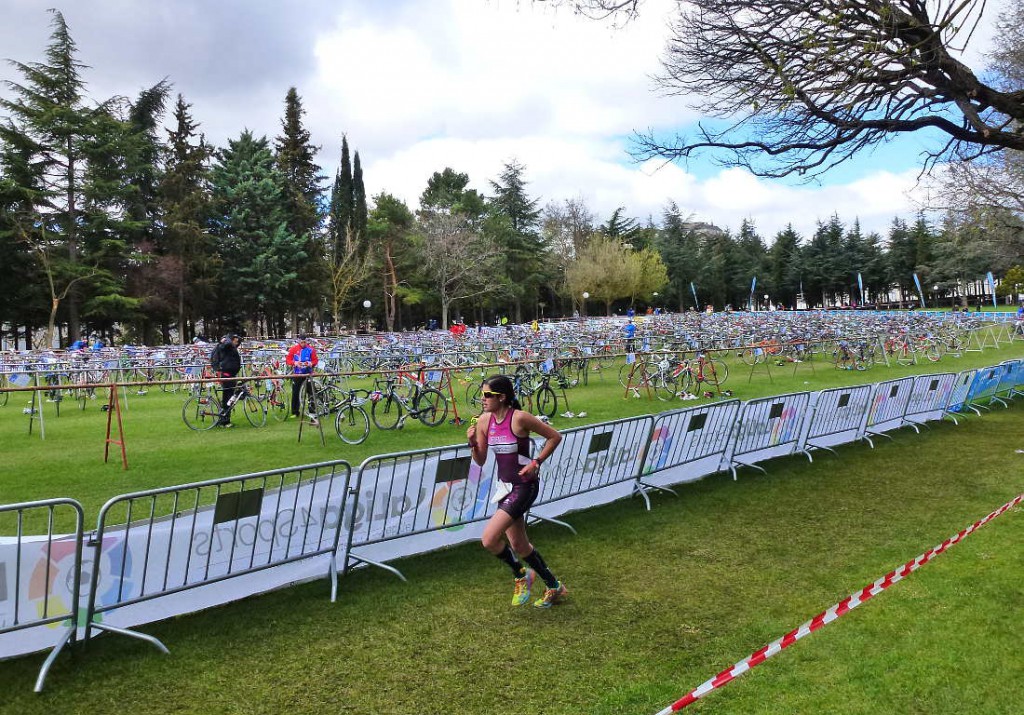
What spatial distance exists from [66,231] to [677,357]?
3699 centimetres

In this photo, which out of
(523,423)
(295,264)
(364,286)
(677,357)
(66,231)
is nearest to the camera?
(523,423)

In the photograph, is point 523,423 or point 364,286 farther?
point 364,286

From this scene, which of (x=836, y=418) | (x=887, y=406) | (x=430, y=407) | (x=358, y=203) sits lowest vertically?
(x=430, y=407)

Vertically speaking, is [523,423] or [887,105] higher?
[887,105]

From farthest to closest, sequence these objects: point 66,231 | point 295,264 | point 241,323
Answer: point 241,323
point 295,264
point 66,231

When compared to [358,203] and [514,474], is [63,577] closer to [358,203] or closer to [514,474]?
[514,474]

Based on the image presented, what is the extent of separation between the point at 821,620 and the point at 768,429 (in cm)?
468

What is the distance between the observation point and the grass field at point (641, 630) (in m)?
3.40

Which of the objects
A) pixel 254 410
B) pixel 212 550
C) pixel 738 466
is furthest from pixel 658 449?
pixel 254 410

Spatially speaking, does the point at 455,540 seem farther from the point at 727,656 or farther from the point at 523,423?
the point at 727,656

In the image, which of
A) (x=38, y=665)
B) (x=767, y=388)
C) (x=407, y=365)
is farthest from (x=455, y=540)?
(x=767, y=388)

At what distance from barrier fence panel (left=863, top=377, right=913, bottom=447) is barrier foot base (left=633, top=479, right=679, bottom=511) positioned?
14.7ft

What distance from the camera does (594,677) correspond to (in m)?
3.60

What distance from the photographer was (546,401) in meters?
13.6
